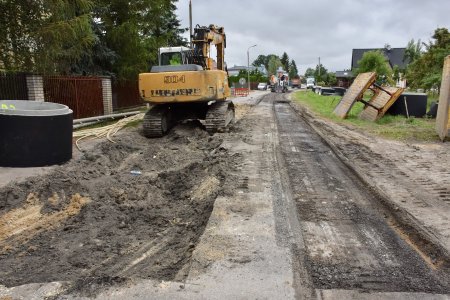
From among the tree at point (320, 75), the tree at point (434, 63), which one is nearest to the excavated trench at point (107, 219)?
the tree at point (434, 63)

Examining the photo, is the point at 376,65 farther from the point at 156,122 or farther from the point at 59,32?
the point at 59,32

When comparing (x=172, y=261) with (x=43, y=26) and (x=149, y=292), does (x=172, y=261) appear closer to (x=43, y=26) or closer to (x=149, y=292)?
(x=149, y=292)

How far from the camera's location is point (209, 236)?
4219 millimetres

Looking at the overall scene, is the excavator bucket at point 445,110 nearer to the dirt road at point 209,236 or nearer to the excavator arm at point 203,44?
the dirt road at point 209,236

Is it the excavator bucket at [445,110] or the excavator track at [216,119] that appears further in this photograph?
the excavator track at [216,119]

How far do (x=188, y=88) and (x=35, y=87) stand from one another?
207 inches

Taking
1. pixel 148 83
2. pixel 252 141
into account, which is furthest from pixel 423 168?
pixel 148 83

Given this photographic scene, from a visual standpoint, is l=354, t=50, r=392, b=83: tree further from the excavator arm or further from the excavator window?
the excavator arm

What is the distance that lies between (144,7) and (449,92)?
15.2 meters

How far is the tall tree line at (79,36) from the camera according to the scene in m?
11.2

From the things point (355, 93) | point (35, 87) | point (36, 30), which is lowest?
point (355, 93)

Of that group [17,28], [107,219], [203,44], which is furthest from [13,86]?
[107,219]

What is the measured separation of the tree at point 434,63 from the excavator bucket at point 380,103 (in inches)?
248

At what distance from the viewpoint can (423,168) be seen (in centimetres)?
759
